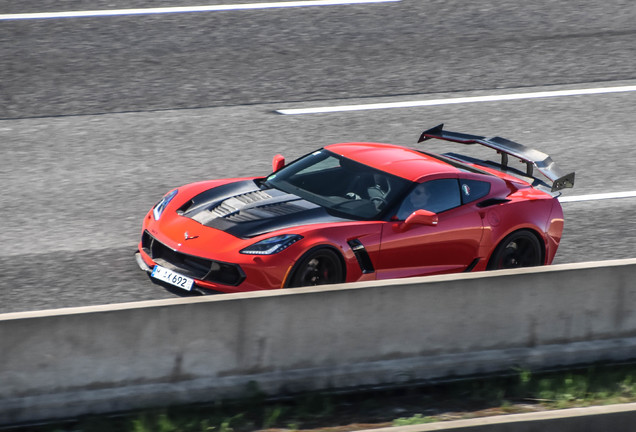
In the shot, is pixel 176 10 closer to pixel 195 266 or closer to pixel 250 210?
pixel 250 210

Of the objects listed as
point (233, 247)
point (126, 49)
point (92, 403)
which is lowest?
point (92, 403)

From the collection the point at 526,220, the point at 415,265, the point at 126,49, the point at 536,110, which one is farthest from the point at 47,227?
the point at 536,110

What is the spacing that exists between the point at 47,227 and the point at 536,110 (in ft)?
25.8

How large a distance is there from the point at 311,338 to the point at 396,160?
2.93m

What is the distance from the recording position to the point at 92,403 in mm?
5691

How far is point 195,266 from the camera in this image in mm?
7477

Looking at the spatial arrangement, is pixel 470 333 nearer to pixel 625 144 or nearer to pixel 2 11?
pixel 625 144

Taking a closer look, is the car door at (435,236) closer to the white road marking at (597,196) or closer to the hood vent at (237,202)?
the hood vent at (237,202)

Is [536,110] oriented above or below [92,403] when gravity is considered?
above

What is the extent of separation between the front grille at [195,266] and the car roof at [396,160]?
1.91 m

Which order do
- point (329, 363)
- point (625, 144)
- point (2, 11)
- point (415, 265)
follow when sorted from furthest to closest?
1. point (2, 11)
2. point (625, 144)
3. point (415, 265)
4. point (329, 363)

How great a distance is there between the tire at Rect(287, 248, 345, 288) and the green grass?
1436 millimetres

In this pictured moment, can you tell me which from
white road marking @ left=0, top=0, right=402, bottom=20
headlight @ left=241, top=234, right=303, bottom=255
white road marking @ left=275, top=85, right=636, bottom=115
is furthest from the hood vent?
white road marking @ left=0, top=0, right=402, bottom=20

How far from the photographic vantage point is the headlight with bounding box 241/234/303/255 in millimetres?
7309
